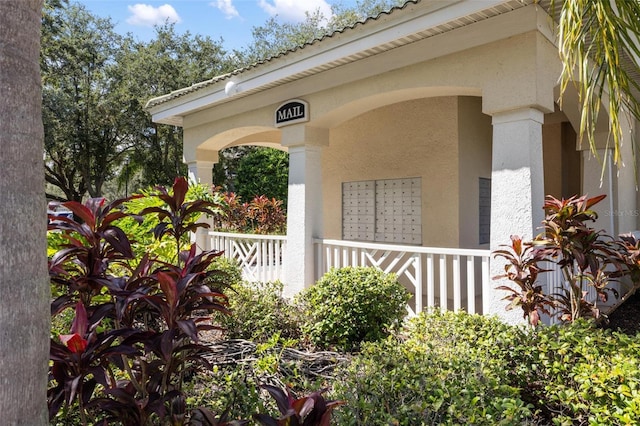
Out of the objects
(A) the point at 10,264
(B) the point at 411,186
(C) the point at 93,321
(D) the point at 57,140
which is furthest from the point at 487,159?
(D) the point at 57,140

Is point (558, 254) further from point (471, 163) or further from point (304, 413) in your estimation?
point (471, 163)

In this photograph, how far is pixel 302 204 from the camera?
6.93 m

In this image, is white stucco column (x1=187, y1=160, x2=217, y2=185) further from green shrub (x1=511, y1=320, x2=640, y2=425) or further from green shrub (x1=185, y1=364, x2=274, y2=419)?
green shrub (x1=511, y1=320, x2=640, y2=425)

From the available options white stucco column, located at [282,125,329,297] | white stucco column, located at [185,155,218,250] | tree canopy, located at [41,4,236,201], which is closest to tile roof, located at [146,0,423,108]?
white stucco column, located at [282,125,329,297]

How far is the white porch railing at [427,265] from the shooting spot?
201 inches

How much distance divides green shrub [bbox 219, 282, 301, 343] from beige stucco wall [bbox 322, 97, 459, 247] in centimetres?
356

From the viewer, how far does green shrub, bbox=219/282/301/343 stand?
203 inches

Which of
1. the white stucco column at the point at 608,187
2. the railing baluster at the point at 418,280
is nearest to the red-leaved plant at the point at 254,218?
the railing baluster at the point at 418,280

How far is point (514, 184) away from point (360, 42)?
8.41 feet

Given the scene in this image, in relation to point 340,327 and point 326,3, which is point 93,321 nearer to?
point 340,327

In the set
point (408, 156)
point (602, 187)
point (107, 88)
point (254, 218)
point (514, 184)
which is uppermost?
point (107, 88)

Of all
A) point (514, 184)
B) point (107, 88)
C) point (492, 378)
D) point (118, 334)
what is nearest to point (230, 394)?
point (118, 334)

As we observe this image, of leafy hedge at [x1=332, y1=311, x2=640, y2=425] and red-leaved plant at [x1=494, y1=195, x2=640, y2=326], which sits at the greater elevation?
red-leaved plant at [x1=494, y1=195, x2=640, y2=326]

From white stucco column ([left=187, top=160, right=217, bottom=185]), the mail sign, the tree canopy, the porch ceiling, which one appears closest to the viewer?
the porch ceiling
